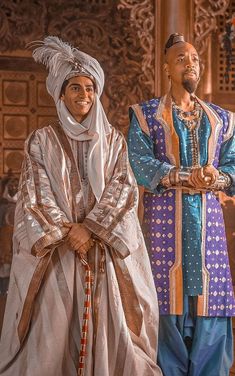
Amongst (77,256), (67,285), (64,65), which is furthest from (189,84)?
(67,285)

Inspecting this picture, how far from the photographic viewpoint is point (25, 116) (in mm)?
7152

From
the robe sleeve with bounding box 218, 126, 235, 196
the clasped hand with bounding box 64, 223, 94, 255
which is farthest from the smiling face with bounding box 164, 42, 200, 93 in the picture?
the clasped hand with bounding box 64, 223, 94, 255

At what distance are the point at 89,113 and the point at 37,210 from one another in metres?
0.60

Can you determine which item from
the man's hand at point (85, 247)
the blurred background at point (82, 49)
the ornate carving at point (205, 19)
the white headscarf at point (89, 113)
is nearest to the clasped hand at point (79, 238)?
the man's hand at point (85, 247)

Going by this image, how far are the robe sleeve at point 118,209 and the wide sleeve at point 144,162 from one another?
4.5 inches

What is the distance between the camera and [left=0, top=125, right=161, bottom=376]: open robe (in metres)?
4.70

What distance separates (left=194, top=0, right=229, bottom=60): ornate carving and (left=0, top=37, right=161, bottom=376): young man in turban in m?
1.90

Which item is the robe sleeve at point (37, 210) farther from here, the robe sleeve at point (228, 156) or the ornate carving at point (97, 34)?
the ornate carving at point (97, 34)

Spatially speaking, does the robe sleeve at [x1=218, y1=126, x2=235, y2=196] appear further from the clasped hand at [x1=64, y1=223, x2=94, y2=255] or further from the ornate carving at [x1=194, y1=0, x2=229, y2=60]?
the ornate carving at [x1=194, y1=0, x2=229, y2=60]

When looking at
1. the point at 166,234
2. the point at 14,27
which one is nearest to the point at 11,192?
the point at 14,27

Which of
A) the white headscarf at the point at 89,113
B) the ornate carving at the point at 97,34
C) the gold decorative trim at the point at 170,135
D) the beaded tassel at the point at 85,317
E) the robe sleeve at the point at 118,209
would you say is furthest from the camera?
the ornate carving at the point at 97,34

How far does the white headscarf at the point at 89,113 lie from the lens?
486cm

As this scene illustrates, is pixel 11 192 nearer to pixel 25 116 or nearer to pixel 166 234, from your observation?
pixel 25 116

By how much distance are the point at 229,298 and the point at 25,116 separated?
2.64 metres
